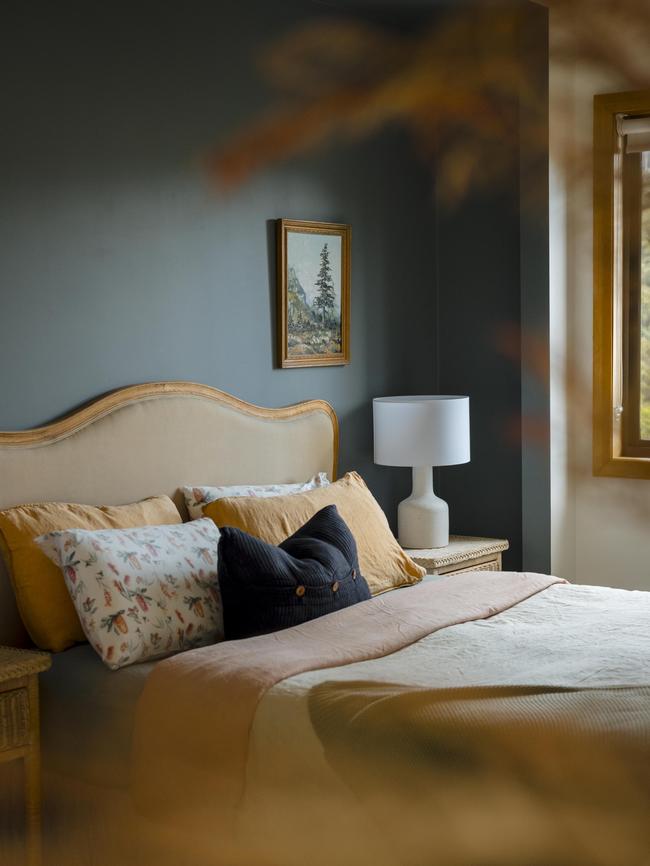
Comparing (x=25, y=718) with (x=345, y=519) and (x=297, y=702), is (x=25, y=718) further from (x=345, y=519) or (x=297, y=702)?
(x=345, y=519)

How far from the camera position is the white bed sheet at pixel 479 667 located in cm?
186

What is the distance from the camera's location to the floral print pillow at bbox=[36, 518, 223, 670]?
7.71 feet

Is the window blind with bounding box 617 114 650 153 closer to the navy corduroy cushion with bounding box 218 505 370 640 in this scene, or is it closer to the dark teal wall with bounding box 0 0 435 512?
the navy corduroy cushion with bounding box 218 505 370 640

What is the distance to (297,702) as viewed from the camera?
2035 millimetres

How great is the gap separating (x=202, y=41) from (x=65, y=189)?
0.72m

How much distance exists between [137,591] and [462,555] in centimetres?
140

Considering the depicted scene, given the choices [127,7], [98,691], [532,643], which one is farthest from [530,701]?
[127,7]

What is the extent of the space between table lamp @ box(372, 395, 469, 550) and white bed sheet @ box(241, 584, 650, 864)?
0.79 m

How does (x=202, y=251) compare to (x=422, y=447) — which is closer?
(x=202, y=251)

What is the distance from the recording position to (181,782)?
2.07 m

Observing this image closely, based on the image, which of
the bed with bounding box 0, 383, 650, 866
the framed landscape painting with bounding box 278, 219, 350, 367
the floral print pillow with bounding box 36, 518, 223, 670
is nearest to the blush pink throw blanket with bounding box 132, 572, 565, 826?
the bed with bounding box 0, 383, 650, 866

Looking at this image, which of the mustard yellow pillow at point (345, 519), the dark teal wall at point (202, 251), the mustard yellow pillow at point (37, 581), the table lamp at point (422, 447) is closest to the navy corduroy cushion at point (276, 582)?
the mustard yellow pillow at point (345, 519)

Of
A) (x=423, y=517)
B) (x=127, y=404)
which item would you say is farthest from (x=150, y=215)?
(x=423, y=517)

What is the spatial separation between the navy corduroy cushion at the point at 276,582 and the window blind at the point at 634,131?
2.14 metres
